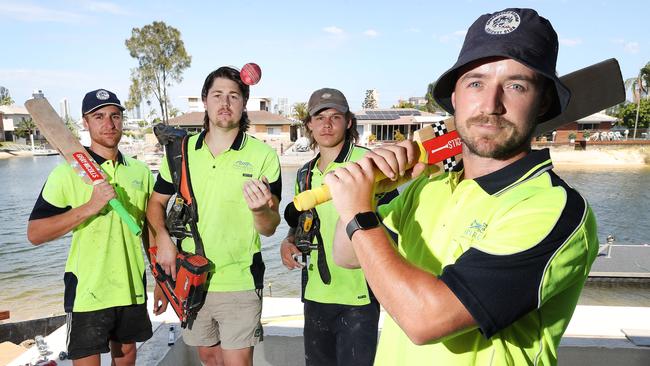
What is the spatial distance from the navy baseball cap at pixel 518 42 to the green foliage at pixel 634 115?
62.6 metres

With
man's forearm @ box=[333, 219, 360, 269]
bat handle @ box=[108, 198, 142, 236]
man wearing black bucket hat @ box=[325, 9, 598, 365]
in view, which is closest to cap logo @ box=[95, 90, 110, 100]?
bat handle @ box=[108, 198, 142, 236]

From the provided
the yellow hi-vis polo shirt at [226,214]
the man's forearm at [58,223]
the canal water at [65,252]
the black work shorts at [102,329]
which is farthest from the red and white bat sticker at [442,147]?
the canal water at [65,252]

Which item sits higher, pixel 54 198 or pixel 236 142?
pixel 236 142

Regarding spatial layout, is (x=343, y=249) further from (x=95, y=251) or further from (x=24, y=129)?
(x=24, y=129)

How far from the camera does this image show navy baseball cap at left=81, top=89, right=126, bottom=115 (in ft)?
10.4

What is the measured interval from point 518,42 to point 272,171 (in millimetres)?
2055

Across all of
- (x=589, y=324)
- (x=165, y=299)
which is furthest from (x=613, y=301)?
(x=165, y=299)

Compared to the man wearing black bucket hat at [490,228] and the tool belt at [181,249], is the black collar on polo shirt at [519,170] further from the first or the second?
the tool belt at [181,249]

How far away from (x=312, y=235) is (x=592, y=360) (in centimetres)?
255

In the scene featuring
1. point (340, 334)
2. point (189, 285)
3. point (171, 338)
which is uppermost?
point (189, 285)

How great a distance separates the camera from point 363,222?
1.27m

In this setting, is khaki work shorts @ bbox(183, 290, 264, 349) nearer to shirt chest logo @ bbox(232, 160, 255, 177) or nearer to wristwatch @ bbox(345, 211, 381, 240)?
shirt chest logo @ bbox(232, 160, 255, 177)

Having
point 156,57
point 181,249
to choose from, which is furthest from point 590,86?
point 156,57

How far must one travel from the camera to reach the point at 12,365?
3.26 metres
